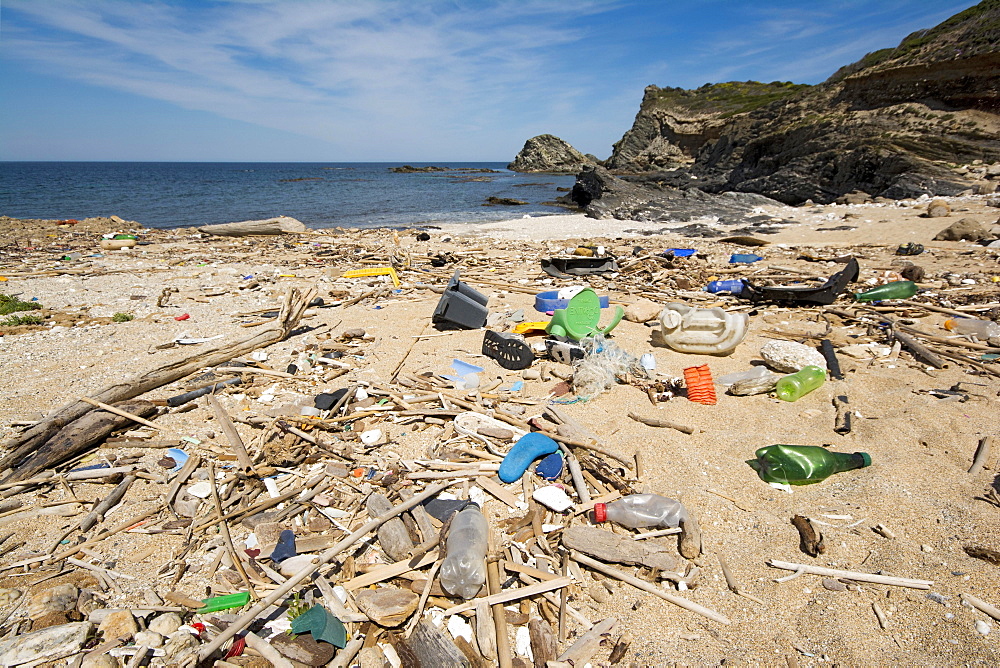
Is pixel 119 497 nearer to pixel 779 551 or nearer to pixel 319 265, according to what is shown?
pixel 779 551

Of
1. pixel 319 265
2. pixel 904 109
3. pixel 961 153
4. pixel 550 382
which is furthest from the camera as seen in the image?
pixel 904 109

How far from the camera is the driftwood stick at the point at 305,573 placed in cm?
204

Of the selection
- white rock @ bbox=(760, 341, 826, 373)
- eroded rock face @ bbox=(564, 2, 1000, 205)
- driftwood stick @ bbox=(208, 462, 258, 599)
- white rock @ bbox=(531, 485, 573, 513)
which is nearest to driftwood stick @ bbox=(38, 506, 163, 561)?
driftwood stick @ bbox=(208, 462, 258, 599)

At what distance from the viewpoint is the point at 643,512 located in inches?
111

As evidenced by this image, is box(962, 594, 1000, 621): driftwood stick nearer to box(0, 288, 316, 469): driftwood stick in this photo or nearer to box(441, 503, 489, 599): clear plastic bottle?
box(441, 503, 489, 599): clear plastic bottle

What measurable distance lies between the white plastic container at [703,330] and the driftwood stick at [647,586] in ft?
11.1

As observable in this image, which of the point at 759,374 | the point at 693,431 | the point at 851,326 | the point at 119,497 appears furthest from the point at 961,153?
the point at 119,497

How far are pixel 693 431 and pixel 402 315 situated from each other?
467cm

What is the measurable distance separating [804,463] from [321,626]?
304 centimetres

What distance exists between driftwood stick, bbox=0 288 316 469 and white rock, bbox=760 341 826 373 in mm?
5672

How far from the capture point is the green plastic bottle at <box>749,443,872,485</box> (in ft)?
10.1

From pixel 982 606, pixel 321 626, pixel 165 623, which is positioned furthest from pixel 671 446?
pixel 165 623

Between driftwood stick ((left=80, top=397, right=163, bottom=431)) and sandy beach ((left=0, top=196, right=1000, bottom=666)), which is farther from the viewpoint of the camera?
driftwood stick ((left=80, top=397, right=163, bottom=431))

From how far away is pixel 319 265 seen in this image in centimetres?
1123
